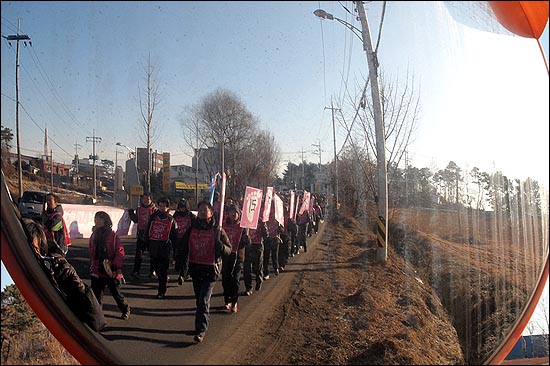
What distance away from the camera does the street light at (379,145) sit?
150 centimetres

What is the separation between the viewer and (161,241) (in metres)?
1.71

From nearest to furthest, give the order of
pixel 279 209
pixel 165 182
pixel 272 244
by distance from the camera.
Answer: pixel 165 182 < pixel 279 209 < pixel 272 244

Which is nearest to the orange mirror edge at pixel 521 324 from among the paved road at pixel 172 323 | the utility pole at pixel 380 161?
the utility pole at pixel 380 161

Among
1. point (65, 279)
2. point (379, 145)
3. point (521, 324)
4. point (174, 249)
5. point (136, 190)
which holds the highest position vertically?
point (379, 145)

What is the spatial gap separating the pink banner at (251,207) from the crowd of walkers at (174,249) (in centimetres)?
2

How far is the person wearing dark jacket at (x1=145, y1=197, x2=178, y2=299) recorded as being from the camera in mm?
1627

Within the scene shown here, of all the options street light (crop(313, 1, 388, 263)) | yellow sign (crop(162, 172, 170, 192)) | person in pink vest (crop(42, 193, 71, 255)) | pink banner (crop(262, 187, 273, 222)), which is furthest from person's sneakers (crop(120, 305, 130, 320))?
street light (crop(313, 1, 388, 263))

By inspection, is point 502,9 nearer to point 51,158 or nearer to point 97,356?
point 51,158

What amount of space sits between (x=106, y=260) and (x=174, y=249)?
9.5 inches

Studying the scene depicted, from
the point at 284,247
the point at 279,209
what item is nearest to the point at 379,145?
the point at 279,209

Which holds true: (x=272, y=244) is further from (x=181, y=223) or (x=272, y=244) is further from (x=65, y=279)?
(x=65, y=279)

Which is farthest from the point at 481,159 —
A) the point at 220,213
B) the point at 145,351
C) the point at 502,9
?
the point at 145,351

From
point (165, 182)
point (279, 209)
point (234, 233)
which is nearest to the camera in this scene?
point (165, 182)

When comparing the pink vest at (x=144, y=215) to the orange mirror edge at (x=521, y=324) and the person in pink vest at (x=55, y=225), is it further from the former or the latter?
the orange mirror edge at (x=521, y=324)
